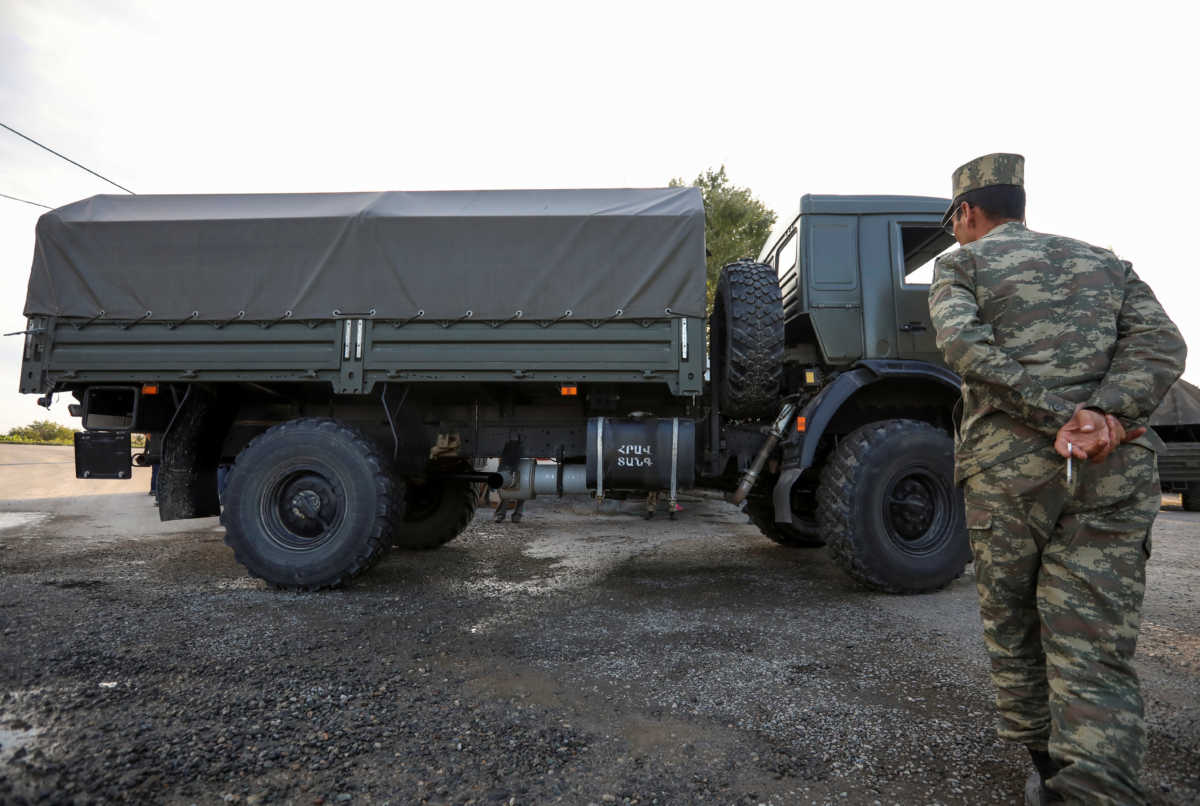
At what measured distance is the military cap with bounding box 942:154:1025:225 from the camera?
200 centimetres

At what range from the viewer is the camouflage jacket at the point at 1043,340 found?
168 cm

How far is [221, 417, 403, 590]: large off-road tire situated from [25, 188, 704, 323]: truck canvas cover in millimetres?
900

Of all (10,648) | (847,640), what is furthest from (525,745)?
(10,648)

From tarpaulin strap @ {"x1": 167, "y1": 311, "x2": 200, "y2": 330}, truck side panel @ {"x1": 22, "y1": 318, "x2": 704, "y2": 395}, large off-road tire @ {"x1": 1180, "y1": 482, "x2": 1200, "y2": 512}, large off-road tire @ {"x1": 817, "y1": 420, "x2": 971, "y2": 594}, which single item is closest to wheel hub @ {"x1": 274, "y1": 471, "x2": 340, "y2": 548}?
truck side panel @ {"x1": 22, "y1": 318, "x2": 704, "y2": 395}

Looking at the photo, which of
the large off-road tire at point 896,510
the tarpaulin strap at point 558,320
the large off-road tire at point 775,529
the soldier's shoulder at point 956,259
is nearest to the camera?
the soldier's shoulder at point 956,259

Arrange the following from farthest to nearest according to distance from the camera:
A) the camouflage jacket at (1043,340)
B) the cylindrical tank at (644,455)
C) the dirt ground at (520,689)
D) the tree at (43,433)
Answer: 1. the tree at (43,433)
2. the cylindrical tank at (644,455)
3. the dirt ground at (520,689)
4. the camouflage jacket at (1043,340)

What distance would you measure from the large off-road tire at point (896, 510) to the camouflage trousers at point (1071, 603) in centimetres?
216

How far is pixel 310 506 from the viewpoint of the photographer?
4.12 m

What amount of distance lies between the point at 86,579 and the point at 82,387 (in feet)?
4.47

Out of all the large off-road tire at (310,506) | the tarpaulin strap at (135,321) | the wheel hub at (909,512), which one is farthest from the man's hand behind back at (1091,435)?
the tarpaulin strap at (135,321)

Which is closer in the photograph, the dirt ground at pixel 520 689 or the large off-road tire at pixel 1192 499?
the dirt ground at pixel 520 689

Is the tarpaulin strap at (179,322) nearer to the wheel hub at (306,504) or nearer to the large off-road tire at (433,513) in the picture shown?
the wheel hub at (306,504)

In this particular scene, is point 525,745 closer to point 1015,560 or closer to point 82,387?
point 1015,560

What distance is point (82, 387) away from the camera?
438cm
